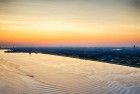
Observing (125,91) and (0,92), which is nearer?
A: (0,92)

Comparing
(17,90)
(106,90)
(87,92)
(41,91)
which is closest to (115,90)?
(106,90)

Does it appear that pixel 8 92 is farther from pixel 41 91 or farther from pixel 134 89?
pixel 134 89

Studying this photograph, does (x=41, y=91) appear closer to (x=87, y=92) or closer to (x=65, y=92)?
(x=65, y=92)

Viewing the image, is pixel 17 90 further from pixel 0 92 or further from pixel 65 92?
pixel 65 92

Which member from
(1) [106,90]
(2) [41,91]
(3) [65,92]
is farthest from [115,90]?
(2) [41,91]

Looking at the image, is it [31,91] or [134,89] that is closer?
[31,91]

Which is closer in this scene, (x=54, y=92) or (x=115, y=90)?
(x=54, y=92)

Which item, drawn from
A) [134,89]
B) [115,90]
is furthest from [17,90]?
[134,89]
